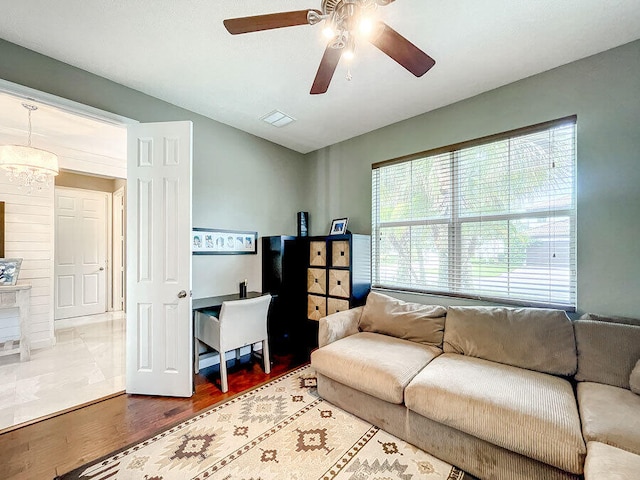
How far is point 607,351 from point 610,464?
0.95m

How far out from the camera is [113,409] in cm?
213

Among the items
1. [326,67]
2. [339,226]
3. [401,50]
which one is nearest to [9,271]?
[339,226]

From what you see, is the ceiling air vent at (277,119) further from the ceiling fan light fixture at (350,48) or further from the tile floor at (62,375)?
the tile floor at (62,375)

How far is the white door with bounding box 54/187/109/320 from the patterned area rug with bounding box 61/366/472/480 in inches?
176

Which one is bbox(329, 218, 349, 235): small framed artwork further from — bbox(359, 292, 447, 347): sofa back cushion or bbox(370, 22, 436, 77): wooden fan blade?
bbox(370, 22, 436, 77): wooden fan blade

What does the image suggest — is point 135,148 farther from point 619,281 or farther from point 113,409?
point 619,281

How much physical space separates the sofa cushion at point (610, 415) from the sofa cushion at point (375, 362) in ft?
2.80

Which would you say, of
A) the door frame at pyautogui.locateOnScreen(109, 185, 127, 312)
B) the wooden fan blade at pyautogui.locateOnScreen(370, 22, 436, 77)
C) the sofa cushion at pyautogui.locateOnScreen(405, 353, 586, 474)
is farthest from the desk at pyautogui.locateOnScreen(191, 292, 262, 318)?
the door frame at pyautogui.locateOnScreen(109, 185, 127, 312)

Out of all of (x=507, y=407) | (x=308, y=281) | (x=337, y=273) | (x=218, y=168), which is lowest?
(x=507, y=407)

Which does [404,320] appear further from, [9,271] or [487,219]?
[9,271]

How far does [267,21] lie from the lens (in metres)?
1.27

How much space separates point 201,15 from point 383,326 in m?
2.70

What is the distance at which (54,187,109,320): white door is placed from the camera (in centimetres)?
473

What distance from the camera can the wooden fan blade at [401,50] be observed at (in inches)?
51.9
